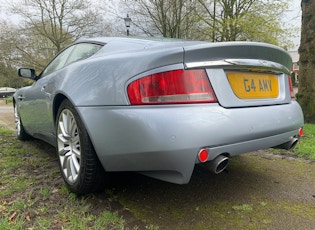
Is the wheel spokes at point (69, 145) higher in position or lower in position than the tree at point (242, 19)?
lower

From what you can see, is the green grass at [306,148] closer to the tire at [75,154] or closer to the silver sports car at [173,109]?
the silver sports car at [173,109]

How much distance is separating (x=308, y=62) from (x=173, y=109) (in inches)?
186

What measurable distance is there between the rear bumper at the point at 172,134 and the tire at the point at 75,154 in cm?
11

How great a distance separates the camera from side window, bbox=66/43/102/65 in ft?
8.54

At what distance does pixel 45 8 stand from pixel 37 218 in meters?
19.7

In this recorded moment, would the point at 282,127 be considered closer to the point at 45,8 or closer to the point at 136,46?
the point at 136,46

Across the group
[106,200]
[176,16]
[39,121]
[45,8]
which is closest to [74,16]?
[45,8]

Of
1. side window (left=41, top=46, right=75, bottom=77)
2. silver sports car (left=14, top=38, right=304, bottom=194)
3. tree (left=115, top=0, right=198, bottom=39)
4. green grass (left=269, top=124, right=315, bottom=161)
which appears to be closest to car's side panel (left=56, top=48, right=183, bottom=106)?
silver sports car (left=14, top=38, right=304, bottom=194)

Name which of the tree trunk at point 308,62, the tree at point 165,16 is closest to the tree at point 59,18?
the tree at point 165,16

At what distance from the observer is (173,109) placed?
173cm

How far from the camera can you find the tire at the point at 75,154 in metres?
2.09

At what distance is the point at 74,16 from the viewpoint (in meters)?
19.0

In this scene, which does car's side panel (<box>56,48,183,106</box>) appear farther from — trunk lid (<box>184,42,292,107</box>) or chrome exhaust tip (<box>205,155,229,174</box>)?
chrome exhaust tip (<box>205,155,229,174</box>)

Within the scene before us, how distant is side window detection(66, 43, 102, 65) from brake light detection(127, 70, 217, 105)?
96 centimetres
